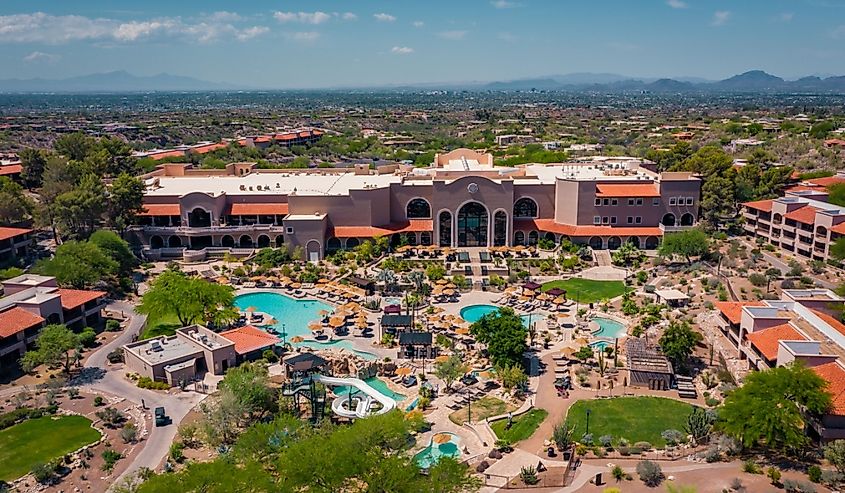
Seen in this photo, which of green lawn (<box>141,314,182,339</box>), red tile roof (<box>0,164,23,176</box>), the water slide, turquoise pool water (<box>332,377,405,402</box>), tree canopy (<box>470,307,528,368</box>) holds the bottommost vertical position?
turquoise pool water (<box>332,377,405,402</box>)

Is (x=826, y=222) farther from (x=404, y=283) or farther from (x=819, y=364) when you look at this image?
(x=404, y=283)

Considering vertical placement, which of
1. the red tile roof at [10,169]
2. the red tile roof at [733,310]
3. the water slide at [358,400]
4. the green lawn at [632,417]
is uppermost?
the red tile roof at [10,169]

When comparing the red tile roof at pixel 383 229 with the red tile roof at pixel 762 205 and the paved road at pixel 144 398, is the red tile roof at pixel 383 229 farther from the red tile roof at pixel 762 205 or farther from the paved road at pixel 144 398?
the red tile roof at pixel 762 205

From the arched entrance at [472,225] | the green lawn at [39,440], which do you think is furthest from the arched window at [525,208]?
the green lawn at [39,440]

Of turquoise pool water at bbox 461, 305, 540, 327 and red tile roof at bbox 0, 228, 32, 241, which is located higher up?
red tile roof at bbox 0, 228, 32, 241

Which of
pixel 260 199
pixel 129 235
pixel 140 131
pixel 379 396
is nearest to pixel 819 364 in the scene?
pixel 379 396

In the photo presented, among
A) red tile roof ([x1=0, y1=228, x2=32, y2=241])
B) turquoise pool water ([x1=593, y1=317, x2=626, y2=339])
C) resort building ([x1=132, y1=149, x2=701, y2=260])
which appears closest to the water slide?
turquoise pool water ([x1=593, y1=317, x2=626, y2=339])

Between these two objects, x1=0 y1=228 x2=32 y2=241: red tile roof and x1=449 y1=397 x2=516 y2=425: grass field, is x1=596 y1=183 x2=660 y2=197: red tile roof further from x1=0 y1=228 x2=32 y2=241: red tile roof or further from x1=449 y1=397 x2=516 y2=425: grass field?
x1=0 y1=228 x2=32 y2=241: red tile roof
